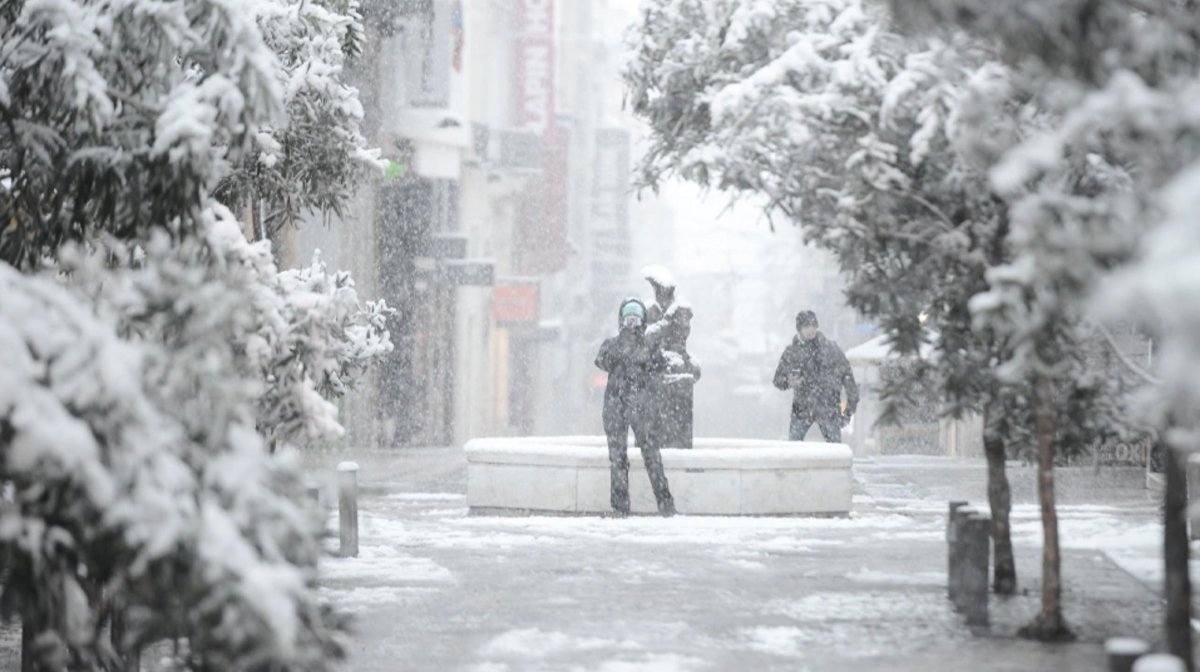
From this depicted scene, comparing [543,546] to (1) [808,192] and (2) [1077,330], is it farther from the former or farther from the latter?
(2) [1077,330]

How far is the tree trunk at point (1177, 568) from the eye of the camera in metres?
8.20

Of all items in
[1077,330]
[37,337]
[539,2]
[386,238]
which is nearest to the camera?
[37,337]

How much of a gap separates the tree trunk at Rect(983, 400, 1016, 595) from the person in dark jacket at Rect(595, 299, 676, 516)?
208 inches

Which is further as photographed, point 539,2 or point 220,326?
point 539,2

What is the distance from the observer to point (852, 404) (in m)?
20.4

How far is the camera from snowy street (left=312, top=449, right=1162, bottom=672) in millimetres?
9641

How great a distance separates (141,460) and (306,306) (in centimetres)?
394

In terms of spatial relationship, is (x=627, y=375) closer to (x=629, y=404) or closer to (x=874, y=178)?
(x=629, y=404)

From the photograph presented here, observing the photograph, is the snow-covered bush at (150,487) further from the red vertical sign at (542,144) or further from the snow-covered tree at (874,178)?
the red vertical sign at (542,144)

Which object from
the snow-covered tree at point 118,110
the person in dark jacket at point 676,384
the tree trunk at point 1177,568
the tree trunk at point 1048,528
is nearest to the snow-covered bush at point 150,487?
the snow-covered tree at point 118,110

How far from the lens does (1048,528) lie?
9.48m

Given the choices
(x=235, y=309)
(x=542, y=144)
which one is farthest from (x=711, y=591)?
(x=542, y=144)

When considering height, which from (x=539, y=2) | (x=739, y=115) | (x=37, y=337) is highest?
(x=539, y=2)

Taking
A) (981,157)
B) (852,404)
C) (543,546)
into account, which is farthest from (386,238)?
(981,157)
